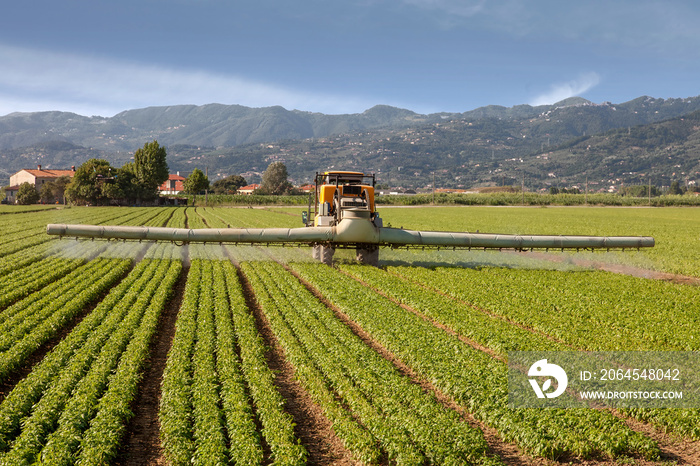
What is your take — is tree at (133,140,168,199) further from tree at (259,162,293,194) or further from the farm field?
the farm field

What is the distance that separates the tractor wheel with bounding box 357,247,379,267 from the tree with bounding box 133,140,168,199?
296 feet

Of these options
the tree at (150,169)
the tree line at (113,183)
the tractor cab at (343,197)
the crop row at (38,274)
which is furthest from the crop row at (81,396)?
the tree at (150,169)

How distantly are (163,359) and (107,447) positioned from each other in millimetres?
3901

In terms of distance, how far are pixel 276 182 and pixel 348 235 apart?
405ft

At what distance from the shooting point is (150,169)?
101562 mm

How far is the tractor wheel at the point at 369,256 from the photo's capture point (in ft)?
66.5

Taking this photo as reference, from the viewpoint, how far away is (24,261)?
65.4 ft

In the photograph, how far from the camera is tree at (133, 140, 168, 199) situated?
10156 cm

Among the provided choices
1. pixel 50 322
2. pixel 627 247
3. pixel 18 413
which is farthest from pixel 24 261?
pixel 627 247

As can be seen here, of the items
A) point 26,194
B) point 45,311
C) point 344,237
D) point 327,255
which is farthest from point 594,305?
point 26,194

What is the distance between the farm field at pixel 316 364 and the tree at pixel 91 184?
7763 cm

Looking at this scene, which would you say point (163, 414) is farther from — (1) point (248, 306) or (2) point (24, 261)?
(2) point (24, 261)

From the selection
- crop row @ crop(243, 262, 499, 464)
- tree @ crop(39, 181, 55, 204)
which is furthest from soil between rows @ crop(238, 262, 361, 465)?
tree @ crop(39, 181, 55, 204)

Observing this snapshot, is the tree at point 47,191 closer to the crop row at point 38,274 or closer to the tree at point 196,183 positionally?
the tree at point 196,183
